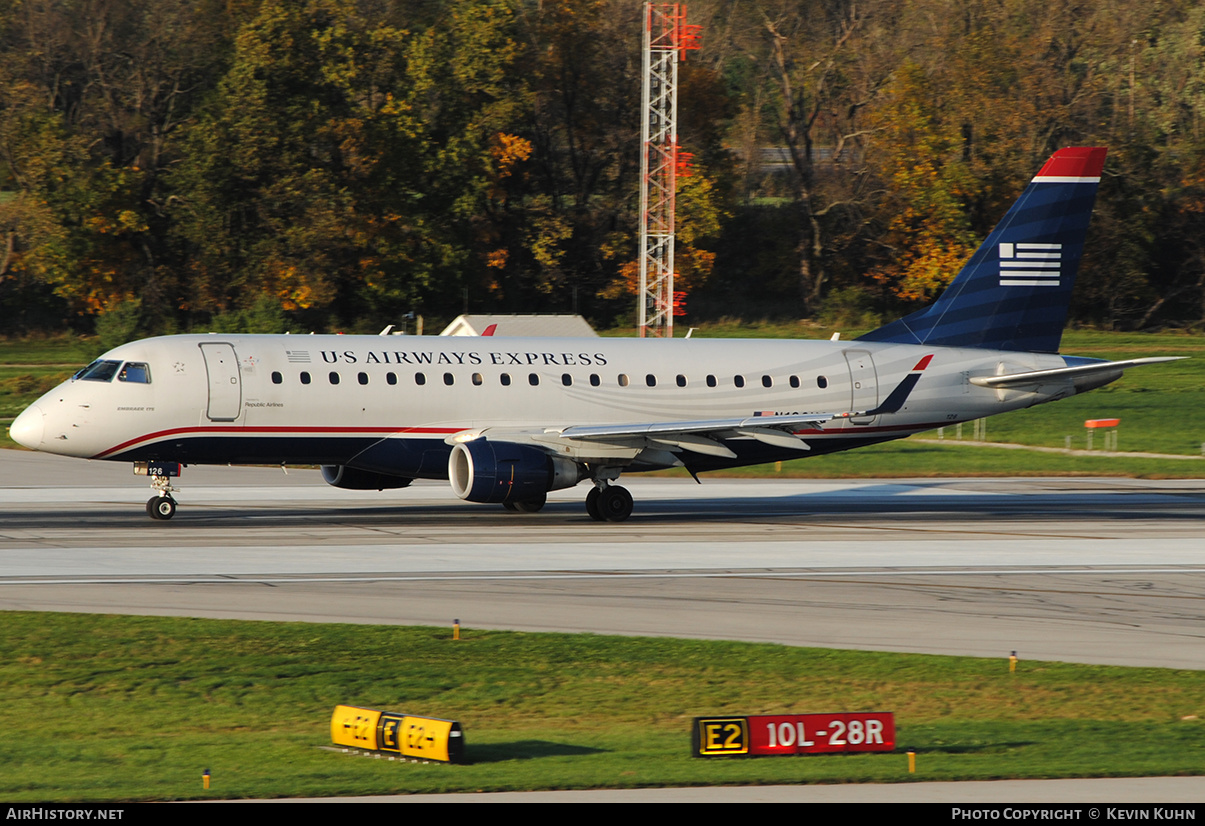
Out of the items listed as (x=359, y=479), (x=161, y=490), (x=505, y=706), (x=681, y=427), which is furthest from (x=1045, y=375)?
(x=505, y=706)

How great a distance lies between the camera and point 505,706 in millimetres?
15125

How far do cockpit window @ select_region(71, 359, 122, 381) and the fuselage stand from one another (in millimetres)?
43

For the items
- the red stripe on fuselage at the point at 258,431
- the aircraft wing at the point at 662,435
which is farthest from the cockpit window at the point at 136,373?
the aircraft wing at the point at 662,435

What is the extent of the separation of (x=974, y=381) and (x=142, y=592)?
22.6 meters

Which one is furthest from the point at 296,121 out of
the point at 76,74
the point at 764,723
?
the point at 764,723

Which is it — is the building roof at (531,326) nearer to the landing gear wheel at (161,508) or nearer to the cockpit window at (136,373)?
the cockpit window at (136,373)

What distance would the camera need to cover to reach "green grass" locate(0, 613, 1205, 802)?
11.9 m

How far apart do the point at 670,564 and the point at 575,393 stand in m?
8.71

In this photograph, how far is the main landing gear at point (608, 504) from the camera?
32.4 metres

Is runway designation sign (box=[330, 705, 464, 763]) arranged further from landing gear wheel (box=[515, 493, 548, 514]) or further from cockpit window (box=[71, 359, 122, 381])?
landing gear wheel (box=[515, 493, 548, 514])

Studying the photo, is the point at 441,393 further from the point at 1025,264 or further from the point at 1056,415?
the point at 1056,415

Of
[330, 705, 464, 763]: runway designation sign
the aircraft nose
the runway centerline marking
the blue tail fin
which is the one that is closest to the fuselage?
the aircraft nose

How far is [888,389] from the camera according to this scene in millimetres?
35719
